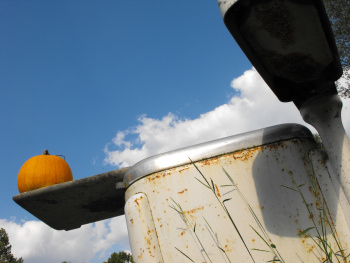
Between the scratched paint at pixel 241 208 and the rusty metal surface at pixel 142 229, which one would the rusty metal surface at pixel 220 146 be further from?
the rusty metal surface at pixel 142 229

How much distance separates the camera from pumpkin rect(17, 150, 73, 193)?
3.57m

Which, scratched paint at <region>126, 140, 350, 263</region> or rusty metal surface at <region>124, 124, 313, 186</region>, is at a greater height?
rusty metal surface at <region>124, 124, 313, 186</region>

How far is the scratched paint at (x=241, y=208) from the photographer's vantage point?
4.58 feet

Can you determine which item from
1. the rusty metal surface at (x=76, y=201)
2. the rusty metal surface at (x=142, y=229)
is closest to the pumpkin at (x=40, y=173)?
the rusty metal surface at (x=76, y=201)

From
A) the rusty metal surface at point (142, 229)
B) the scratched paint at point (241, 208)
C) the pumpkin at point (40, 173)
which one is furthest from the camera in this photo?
the pumpkin at point (40, 173)

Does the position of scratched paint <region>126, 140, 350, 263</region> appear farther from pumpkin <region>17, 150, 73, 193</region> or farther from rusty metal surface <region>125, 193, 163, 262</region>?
pumpkin <region>17, 150, 73, 193</region>

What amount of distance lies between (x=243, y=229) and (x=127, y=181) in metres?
0.72

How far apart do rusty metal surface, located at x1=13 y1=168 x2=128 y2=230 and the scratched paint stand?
699 millimetres

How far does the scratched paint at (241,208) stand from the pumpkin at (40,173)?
2.39 meters

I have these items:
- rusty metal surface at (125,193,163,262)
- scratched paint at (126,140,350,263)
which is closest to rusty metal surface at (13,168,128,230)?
rusty metal surface at (125,193,163,262)

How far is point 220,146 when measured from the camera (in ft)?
5.26

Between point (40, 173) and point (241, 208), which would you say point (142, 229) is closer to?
point (241, 208)

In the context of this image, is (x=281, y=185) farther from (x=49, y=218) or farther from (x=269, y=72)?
(x=49, y=218)

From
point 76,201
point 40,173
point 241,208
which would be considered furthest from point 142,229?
point 40,173
